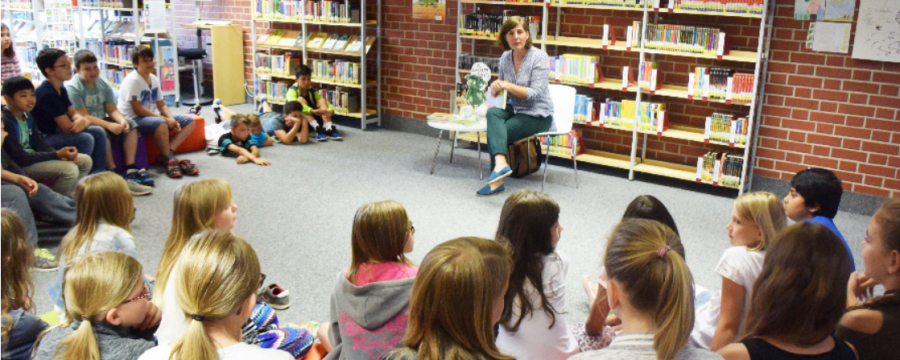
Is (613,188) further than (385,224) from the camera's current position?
Yes

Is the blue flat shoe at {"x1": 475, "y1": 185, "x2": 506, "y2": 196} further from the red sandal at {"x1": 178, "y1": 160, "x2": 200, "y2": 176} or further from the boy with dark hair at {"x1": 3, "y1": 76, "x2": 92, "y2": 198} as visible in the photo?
the boy with dark hair at {"x1": 3, "y1": 76, "x2": 92, "y2": 198}

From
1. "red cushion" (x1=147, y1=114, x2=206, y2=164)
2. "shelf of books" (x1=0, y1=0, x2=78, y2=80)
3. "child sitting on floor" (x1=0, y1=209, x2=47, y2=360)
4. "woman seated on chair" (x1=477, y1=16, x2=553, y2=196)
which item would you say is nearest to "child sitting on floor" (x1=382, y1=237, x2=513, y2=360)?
"child sitting on floor" (x1=0, y1=209, x2=47, y2=360)

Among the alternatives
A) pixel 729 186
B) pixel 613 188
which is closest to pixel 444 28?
pixel 613 188

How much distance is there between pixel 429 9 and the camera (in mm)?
7410

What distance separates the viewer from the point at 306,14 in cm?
802

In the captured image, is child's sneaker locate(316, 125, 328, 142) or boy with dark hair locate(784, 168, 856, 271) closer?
boy with dark hair locate(784, 168, 856, 271)

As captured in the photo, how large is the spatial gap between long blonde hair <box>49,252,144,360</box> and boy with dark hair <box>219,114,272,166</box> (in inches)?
181

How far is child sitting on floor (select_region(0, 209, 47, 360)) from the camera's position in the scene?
7.31 feet

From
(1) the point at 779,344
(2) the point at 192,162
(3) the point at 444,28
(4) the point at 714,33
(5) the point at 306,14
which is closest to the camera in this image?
(1) the point at 779,344

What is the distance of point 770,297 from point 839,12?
4.15 meters

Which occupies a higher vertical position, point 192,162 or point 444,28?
point 444,28

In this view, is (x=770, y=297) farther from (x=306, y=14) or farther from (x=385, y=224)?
(x=306, y=14)

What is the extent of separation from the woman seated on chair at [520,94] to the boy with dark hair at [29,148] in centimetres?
293

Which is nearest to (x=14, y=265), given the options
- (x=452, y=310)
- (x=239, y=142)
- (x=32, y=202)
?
(x=452, y=310)
